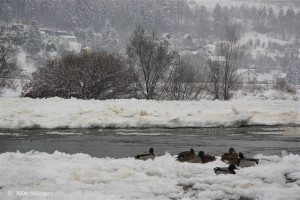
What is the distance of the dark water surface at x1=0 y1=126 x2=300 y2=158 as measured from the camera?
12.3m

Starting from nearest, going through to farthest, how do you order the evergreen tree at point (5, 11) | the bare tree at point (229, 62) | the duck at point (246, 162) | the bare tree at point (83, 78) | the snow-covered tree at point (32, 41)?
1. the duck at point (246, 162)
2. the bare tree at point (83, 78)
3. the bare tree at point (229, 62)
4. the snow-covered tree at point (32, 41)
5. the evergreen tree at point (5, 11)

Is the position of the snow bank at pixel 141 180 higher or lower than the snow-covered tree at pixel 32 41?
lower

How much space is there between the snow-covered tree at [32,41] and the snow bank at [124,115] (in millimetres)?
123552

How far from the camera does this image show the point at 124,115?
63.3 feet

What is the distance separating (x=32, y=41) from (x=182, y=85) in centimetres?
11681

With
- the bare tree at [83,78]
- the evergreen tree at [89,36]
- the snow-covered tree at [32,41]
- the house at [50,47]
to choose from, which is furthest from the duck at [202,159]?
the evergreen tree at [89,36]

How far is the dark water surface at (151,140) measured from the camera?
12305 millimetres

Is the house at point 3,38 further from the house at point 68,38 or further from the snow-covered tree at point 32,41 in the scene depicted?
the house at point 68,38

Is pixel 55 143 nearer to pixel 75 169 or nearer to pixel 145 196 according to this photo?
pixel 75 169

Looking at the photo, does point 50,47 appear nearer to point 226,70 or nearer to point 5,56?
point 5,56

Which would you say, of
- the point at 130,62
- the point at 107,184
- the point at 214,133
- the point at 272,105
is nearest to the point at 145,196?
the point at 107,184

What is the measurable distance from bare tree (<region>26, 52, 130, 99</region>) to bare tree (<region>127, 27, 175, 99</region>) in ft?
6.60

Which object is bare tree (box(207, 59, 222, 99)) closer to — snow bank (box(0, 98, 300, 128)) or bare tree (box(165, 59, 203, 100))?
bare tree (box(165, 59, 203, 100))

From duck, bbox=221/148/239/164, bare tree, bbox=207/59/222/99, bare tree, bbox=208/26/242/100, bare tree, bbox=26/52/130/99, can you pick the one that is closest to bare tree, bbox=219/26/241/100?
bare tree, bbox=208/26/242/100
